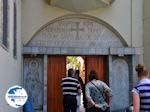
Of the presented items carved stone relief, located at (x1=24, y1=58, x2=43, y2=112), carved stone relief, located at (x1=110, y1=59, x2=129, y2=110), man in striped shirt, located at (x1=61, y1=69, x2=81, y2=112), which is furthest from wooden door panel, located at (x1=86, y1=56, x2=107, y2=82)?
man in striped shirt, located at (x1=61, y1=69, x2=81, y2=112)

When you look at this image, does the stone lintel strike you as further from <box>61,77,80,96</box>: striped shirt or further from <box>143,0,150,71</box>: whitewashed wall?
<box>61,77,80,96</box>: striped shirt

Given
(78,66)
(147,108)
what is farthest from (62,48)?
(147,108)

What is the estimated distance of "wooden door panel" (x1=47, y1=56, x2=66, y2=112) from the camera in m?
19.4

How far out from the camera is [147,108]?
8562 mm

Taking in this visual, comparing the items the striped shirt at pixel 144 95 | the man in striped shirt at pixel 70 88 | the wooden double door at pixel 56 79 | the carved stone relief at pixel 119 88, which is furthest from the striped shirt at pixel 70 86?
the striped shirt at pixel 144 95

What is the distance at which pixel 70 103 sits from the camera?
14.6m

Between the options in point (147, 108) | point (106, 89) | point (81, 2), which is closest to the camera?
point (147, 108)

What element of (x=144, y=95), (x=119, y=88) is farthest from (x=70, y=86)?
(x=144, y=95)

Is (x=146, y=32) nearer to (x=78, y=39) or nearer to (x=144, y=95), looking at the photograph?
(x=78, y=39)

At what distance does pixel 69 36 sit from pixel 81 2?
1470mm

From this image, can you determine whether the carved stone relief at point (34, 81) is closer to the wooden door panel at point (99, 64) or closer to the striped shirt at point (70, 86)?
the wooden door panel at point (99, 64)

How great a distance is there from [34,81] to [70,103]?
4703 mm

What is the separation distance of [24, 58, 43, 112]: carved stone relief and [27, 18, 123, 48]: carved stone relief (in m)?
0.78

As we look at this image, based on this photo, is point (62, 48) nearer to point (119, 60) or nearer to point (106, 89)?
point (119, 60)
